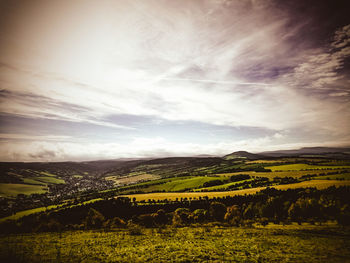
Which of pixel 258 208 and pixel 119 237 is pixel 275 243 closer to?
pixel 119 237

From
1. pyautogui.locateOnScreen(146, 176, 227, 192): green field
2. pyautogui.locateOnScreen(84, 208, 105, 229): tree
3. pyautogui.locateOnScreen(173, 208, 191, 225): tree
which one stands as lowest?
pyautogui.locateOnScreen(146, 176, 227, 192): green field

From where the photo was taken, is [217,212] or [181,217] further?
[217,212]

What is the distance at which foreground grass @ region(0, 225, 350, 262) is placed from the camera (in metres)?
13.4

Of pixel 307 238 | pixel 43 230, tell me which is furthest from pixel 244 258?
pixel 43 230

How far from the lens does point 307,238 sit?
57.5 feet

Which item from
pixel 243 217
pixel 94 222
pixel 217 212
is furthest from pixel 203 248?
pixel 94 222

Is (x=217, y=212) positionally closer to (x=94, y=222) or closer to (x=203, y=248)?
(x=203, y=248)

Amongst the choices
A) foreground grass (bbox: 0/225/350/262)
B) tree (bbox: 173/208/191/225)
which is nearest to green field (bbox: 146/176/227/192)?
tree (bbox: 173/208/191/225)

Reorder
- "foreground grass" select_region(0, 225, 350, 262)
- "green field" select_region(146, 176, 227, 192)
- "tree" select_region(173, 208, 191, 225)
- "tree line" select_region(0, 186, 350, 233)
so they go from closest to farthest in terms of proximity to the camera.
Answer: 1. "foreground grass" select_region(0, 225, 350, 262)
2. "tree line" select_region(0, 186, 350, 233)
3. "tree" select_region(173, 208, 191, 225)
4. "green field" select_region(146, 176, 227, 192)

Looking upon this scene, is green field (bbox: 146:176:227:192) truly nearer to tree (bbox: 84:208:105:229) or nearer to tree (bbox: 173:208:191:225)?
tree (bbox: 173:208:191:225)

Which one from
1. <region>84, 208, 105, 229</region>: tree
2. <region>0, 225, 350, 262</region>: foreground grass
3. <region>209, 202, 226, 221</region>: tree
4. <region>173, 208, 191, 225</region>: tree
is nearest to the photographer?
<region>0, 225, 350, 262</region>: foreground grass

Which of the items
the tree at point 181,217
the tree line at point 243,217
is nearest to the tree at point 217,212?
the tree line at point 243,217

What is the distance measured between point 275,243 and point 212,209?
2225 cm

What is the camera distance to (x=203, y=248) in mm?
15781
